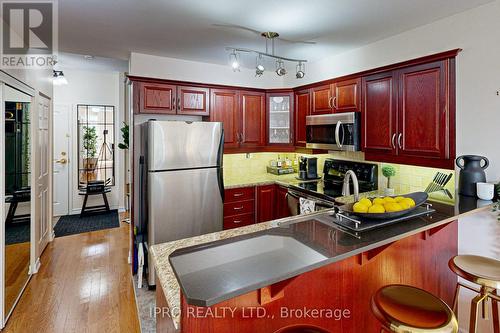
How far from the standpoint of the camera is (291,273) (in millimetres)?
1092

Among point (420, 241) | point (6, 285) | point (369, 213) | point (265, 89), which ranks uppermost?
point (265, 89)

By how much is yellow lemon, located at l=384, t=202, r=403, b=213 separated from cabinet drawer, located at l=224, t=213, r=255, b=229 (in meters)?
2.25

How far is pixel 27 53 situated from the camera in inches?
118

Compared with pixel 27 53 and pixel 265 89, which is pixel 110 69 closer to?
pixel 27 53

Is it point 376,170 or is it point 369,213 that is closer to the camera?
point 369,213

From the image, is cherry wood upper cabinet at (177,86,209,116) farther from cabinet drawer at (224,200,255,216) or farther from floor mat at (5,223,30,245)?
floor mat at (5,223,30,245)

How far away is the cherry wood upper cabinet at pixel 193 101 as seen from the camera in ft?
11.8

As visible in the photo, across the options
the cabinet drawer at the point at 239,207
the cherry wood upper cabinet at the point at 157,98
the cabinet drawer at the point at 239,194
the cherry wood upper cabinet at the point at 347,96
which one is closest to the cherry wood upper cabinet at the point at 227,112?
the cherry wood upper cabinet at the point at 157,98

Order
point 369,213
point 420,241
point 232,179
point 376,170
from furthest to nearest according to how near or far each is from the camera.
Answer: point 232,179 → point 376,170 → point 420,241 → point 369,213

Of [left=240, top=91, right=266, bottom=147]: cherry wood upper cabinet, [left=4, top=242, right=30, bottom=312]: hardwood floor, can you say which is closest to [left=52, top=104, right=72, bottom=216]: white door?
[left=4, top=242, right=30, bottom=312]: hardwood floor

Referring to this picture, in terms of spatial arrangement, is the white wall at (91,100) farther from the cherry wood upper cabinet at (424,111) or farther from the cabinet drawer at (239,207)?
the cherry wood upper cabinet at (424,111)

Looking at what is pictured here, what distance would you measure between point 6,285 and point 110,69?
4.06 metres

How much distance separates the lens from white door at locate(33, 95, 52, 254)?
3.44m

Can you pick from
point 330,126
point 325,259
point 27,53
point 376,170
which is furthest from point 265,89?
point 325,259
